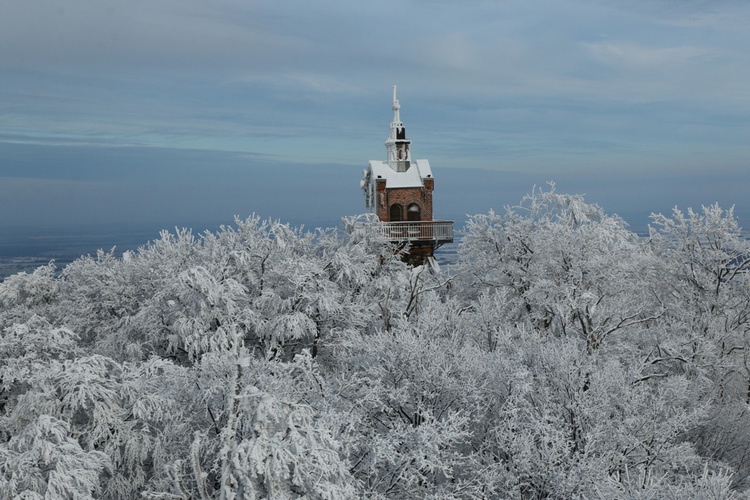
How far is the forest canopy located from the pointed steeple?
12760 mm

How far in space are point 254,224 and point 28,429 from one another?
1421cm

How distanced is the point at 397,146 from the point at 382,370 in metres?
30.0

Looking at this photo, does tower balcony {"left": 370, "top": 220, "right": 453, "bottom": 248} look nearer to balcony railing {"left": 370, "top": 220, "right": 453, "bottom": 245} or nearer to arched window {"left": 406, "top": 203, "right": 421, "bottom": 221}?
balcony railing {"left": 370, "top": 220, "right": 453, "bottom": 245}

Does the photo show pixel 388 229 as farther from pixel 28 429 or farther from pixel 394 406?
pixel 28 429

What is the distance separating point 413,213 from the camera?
40.9 m

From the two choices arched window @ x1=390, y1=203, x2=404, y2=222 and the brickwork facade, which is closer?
the brickwork facade

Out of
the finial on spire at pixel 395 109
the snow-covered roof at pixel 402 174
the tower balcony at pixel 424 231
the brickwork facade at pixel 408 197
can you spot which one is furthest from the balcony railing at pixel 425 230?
the finial on spire at pixel 395 109

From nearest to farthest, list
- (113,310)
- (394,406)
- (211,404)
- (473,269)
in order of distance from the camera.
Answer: (211,404), (394,406), (113,310), (473,269)

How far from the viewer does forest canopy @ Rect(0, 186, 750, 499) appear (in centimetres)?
1208

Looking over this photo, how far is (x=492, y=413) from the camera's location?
1536 centimetres

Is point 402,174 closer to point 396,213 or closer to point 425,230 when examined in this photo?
point 396,213

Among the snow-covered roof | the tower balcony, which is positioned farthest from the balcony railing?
the snow-covered roof

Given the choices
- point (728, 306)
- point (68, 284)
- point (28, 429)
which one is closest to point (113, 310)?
point (68, 284)

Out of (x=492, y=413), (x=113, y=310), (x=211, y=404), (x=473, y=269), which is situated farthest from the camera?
(x=473, y=269)
